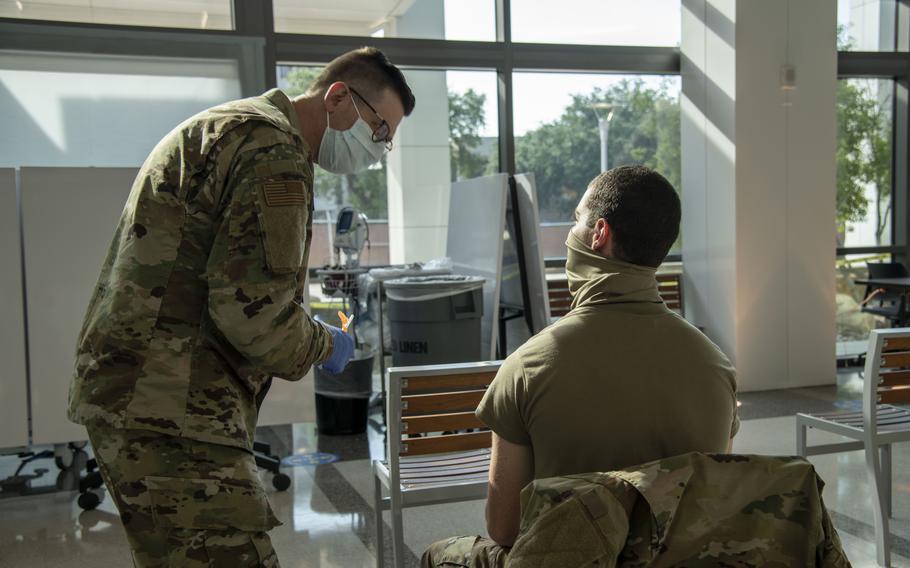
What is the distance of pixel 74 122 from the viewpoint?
14.5 ft

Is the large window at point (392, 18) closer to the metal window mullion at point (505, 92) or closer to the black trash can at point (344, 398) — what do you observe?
the metal window mullion at point (505, 92)

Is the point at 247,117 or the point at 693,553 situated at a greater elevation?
the point at 247,117

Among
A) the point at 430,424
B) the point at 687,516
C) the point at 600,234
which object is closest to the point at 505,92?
the point at 430,424

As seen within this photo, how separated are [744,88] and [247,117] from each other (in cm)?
514

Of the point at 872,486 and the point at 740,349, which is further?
the point at 740,349

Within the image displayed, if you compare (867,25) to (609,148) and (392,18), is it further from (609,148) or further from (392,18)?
(392,18)

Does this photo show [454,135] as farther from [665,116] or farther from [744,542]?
[744,542]

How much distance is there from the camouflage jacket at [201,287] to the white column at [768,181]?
5038 millimetres

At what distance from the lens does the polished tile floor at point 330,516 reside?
10.5ft

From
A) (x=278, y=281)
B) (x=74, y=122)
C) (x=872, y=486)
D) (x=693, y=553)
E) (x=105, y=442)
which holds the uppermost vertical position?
(x=74, y=122)

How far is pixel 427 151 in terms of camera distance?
20.2 feet

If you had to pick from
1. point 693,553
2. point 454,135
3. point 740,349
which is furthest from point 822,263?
point 693,553

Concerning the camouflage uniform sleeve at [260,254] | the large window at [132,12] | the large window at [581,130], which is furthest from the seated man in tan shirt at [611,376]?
the large window at [581,130]

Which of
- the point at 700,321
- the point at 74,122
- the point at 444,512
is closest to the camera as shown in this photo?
the point at 444,512
